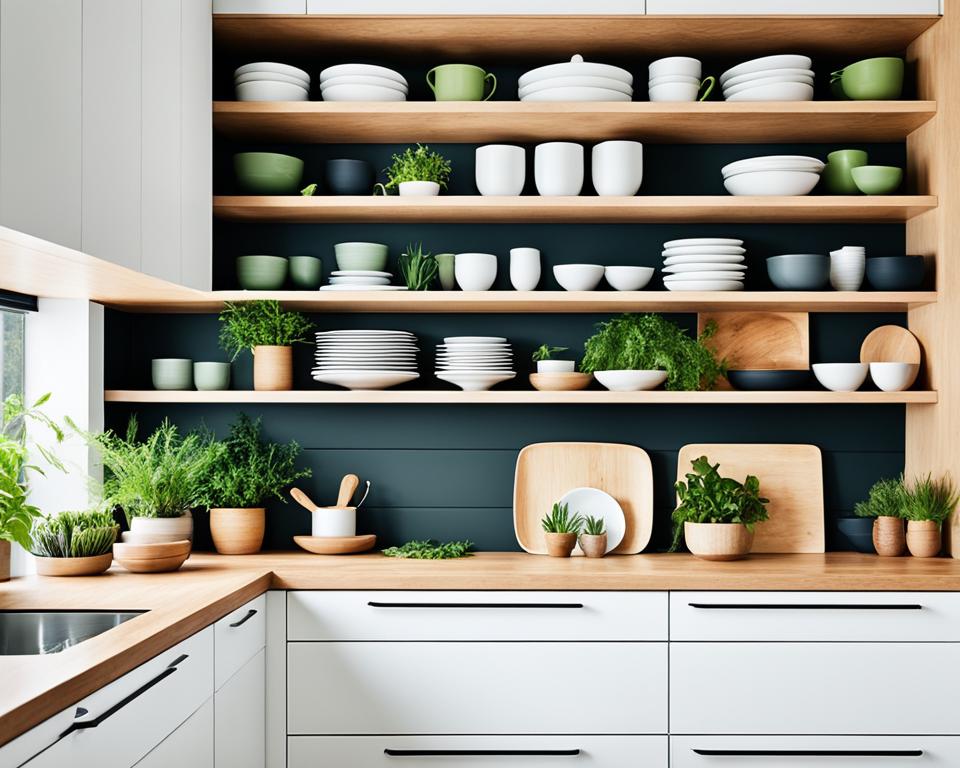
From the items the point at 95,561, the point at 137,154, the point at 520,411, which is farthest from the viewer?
the point at 520,411

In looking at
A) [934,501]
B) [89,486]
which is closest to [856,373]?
[934,501]

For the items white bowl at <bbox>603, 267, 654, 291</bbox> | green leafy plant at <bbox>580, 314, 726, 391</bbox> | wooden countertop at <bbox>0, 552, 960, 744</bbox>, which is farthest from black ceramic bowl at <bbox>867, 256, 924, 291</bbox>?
wooden countertop at <bbox>0, 552, 960, 744</bbox>

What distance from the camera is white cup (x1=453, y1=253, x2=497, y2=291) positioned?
299 cm

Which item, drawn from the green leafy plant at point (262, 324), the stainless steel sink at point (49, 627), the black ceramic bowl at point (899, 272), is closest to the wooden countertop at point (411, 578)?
the stainless steel sink at point (49, 627)

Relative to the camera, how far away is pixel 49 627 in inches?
81.2

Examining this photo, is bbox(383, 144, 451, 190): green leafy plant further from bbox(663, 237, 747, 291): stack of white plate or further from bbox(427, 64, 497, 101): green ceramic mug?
bbox(663, 237, 747, 291): stack of white plate

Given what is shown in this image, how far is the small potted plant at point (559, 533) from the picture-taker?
293 cm

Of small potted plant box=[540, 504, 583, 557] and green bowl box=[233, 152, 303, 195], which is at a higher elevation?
green bowl box=[233, 152, 303, 195]

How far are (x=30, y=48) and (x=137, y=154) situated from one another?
0.55 m

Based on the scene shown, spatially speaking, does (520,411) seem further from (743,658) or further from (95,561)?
(95,561)

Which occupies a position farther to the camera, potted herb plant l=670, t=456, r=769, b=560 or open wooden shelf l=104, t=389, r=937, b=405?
open wooden shelf l=104, t=389, r=937, b=405

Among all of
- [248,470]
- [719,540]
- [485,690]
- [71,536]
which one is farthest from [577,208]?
[71,536]

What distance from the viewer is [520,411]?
3.22m

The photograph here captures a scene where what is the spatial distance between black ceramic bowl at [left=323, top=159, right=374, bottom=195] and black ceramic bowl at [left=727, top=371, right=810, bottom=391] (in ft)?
4.39
